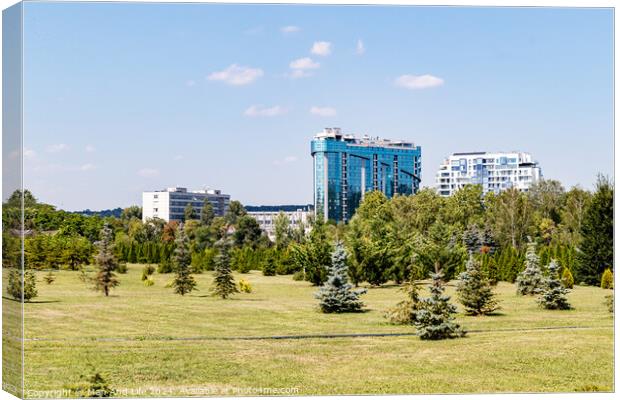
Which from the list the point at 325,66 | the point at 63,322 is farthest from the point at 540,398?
the point at 63,322

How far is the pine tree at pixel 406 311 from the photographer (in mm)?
15281

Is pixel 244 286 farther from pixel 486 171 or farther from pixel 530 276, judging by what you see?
Result: pixel 530 276

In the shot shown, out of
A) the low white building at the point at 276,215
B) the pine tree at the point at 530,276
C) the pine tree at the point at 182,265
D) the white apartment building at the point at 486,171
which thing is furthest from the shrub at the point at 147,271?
the pine tree at the point at 530,276

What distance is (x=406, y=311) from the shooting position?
604 inches

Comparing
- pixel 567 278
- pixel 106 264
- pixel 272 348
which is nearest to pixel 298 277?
pixel 272 348

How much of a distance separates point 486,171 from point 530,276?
1.98 meters

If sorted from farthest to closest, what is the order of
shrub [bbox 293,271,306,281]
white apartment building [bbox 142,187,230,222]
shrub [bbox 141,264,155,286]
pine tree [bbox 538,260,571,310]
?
pine tree [bbox 538,260,571,310] → shrub [bbox 293,271,306,281] → shrub [bbox 141,264,155,286] → white apartment building [bbox 142,187,230,222]

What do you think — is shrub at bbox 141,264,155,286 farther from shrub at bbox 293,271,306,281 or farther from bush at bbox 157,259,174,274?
shrub at bbox 293,271,306,281

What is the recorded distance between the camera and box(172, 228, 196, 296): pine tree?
51.7 ft

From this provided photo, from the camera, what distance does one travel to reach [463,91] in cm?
1537

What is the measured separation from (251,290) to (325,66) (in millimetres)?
3474

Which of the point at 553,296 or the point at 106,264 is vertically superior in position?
the point at 106,264

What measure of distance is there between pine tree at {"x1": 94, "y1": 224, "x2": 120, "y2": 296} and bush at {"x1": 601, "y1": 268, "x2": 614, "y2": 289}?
7056 mm

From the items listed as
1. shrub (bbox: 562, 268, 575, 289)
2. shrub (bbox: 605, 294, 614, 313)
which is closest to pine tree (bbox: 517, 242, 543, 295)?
shrub (bbox: 562, 268, 575, 289)
